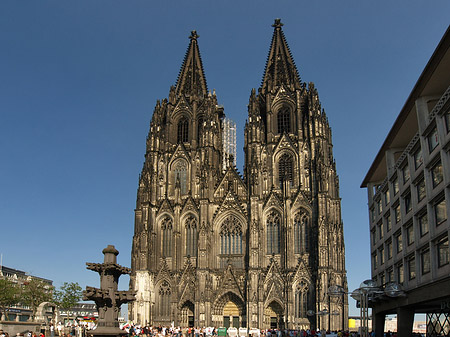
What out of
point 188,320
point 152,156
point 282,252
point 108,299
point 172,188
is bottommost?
point 188,320

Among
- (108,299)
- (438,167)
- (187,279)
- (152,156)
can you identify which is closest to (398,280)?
(438,167)

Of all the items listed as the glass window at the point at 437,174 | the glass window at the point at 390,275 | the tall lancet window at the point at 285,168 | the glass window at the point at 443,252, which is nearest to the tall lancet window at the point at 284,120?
the tall lancet window at the point at 285,168

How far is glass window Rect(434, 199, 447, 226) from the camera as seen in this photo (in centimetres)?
2469

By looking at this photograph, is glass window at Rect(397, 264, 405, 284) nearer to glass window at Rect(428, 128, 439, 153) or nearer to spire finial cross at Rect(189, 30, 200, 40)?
glass window at Rect(428, 128, 439, 153)

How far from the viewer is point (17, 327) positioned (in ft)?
120

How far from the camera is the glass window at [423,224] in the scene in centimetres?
2728

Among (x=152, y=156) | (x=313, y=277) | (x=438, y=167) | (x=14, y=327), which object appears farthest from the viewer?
(x=152, y=156)

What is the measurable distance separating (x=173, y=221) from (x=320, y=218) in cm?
1660

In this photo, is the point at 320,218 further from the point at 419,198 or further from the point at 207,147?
the point at 419,198

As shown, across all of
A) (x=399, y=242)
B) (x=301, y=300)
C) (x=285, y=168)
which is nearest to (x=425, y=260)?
(x=399, y=242)

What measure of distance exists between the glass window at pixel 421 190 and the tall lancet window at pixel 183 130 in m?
38.7

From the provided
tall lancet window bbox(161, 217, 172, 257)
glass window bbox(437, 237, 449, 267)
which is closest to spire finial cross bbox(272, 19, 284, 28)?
tall lancet window bbox(161, 217, 172, 257)

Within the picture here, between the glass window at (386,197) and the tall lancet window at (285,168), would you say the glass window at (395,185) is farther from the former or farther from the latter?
the tall lancet window at (285,168)

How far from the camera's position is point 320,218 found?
5366 centimetres
